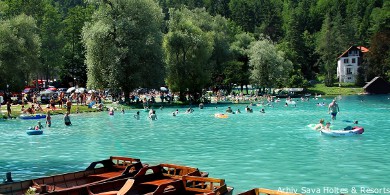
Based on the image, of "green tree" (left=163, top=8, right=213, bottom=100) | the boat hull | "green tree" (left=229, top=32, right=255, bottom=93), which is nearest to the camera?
the boat hull

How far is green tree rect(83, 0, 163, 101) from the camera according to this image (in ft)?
246

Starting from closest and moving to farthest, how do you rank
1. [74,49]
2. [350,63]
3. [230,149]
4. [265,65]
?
[230,149]
[265,65]
[74,49]
[350,63]

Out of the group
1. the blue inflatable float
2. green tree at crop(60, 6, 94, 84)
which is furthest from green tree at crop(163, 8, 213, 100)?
green tree at crop(60, 6, 94, 84)

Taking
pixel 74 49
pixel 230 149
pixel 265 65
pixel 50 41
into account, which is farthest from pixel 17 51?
pixel 230 149

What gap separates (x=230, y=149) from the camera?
35.1 m

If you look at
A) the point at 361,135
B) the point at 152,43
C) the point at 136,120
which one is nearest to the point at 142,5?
the point at 152,43

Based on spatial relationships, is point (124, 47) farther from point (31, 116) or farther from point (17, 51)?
point (17, 51)

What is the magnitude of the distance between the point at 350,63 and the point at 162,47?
87.3m

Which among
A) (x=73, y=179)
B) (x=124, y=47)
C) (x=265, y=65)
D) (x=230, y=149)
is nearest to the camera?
(x=73, y=179)

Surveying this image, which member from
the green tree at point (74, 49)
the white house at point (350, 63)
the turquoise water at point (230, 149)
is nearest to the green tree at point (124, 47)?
the turquoise water at point (230, 149)

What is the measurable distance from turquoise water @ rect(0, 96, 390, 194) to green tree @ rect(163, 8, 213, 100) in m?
27.9

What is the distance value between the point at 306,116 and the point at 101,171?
1821 inches

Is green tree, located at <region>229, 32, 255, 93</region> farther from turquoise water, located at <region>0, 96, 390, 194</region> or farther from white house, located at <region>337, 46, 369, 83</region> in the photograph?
turquoise water, located at <region>0, 96, 390, 194</region>

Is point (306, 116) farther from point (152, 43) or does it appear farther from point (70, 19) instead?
point (70, 19)
